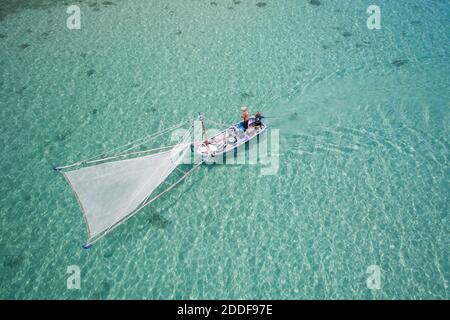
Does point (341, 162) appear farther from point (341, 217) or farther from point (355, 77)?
point (355, 77)

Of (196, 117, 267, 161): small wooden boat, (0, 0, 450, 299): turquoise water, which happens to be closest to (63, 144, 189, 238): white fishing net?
(0, 0, 450, 299): turquoise water

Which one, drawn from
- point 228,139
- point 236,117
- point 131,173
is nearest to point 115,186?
point 131,173

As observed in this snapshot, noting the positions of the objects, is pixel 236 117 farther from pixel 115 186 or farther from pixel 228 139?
pixel 115 186

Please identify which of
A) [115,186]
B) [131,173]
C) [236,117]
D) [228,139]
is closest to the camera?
[115,186]

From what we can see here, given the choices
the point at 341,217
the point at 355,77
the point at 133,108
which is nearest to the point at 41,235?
the point at 133,108

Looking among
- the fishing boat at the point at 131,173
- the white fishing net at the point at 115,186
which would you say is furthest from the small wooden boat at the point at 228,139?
the white fishing net at the point at 115,186

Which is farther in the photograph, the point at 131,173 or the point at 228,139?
the point at 228,139
